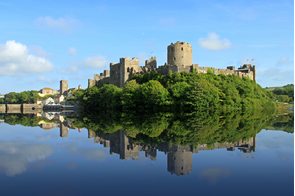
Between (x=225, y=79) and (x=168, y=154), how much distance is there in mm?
38622

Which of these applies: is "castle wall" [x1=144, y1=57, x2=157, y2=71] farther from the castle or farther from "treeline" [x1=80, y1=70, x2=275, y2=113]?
"treeline" [x1=80, y1=70, x2=275, y2=113]

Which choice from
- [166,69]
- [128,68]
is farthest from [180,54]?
[128,68]

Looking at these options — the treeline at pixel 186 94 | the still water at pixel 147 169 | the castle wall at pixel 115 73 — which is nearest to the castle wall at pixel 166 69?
the treeline at pixel 186 94

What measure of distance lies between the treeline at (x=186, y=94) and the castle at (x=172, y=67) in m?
1.62

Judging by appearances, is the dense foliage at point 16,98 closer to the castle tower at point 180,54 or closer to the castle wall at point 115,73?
the castle wall at point 115,73

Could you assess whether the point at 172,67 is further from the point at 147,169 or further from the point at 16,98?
the point at 16,98

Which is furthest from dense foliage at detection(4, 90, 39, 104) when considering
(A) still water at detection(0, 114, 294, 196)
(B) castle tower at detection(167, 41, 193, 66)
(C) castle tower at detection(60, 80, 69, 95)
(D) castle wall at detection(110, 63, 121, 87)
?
(A) still water at detection(0, 114, 294, 196)

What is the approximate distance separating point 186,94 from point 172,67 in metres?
10.1

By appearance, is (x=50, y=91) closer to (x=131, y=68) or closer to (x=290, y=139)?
(x=131, y=68)

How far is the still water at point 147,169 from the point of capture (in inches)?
255

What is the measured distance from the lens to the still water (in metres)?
6.48

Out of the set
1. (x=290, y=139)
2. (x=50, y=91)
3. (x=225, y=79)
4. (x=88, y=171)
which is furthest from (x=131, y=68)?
(x=50, y=91)

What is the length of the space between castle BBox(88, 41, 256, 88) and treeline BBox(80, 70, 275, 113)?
1.62 meters

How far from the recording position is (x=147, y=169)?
8320 mm
